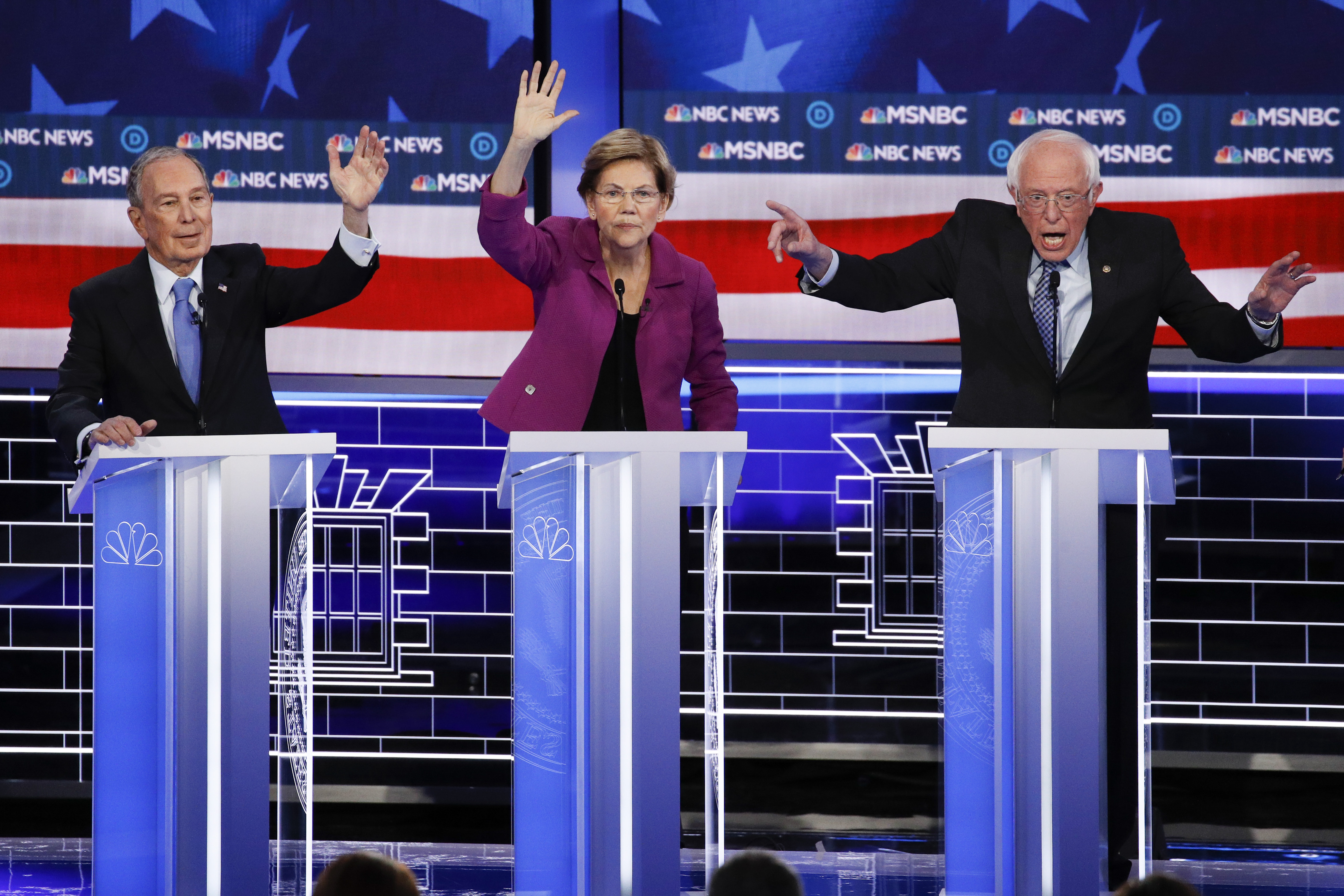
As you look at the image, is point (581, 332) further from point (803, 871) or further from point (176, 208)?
point (803, 871)

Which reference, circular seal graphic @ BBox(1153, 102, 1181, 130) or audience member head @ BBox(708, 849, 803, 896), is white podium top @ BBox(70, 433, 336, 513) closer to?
audience member head @ BBox(708, 849, 803, 896)

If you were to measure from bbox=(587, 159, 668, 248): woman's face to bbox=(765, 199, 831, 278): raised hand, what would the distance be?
0.25 metres

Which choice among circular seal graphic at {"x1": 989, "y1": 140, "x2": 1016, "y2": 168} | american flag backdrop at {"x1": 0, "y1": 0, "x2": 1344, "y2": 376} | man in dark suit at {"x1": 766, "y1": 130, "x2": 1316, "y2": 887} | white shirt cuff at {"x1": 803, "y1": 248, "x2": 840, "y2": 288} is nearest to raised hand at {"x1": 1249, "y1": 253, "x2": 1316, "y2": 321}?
man in dark suit at {"x1": 766, "y1": 130, "x2": 1316, "y2": 887}

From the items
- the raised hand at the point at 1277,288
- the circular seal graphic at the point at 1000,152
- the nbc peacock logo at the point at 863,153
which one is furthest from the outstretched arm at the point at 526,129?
the circular seal graphic at the point at 1000,152

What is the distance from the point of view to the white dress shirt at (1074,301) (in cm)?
300

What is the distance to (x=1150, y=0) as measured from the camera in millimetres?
4512

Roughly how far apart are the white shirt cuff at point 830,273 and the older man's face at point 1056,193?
1.32 ft

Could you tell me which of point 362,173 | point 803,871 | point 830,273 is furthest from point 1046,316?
point 803,871

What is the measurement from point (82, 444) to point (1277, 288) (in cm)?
234

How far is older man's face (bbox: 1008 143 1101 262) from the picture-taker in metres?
2.99

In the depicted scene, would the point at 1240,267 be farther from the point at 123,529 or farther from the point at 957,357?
the point at 123,529

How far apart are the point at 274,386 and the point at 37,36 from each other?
4.43 ft

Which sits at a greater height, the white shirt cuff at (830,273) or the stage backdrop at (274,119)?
the stage backdrop at (274,119)

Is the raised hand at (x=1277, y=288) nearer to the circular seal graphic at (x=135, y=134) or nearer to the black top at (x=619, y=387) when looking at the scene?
the black top at (x=619, y=387)
